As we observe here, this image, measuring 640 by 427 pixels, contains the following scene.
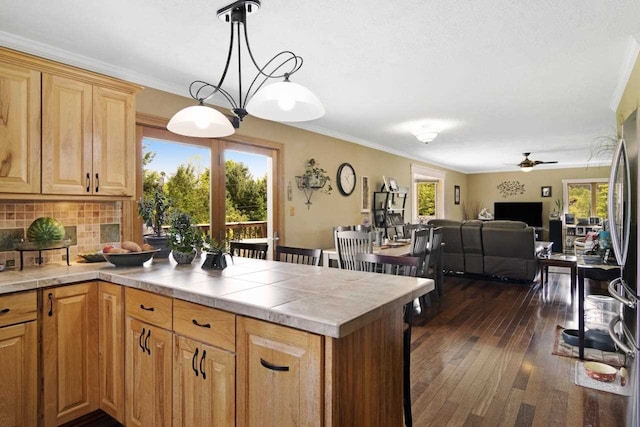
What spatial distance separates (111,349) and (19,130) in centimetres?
139

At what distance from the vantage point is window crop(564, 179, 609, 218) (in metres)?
9.71

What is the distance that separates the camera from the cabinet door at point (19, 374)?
1.85 meters

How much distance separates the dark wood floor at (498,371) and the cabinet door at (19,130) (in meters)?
2.75

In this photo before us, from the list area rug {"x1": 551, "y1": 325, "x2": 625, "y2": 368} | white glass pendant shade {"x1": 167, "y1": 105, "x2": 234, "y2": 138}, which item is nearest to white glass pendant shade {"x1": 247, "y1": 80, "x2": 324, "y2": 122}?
white glass pendant shade {"x1": 167, "y1": 105, "x2": 234, "y2": 138}

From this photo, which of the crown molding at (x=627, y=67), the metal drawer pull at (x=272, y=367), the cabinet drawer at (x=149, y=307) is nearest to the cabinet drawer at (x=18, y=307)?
the cabinet drawer at (x=149, y=307)

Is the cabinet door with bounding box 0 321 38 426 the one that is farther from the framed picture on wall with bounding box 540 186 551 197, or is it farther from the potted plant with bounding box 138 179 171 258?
the framed picture on wall with bounding box 540 186 551 197

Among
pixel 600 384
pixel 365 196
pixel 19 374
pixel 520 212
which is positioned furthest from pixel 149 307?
pixel 520 212

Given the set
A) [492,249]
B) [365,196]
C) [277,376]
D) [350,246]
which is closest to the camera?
[277,376]

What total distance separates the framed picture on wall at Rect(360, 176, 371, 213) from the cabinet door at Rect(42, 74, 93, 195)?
14.1ft

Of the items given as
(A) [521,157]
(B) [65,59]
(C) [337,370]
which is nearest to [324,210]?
(B) [65,59]

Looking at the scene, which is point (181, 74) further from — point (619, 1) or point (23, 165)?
point (619, 1)

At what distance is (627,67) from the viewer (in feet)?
9.38

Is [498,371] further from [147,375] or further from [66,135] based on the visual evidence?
[66,135]

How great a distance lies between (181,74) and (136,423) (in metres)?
2.53
